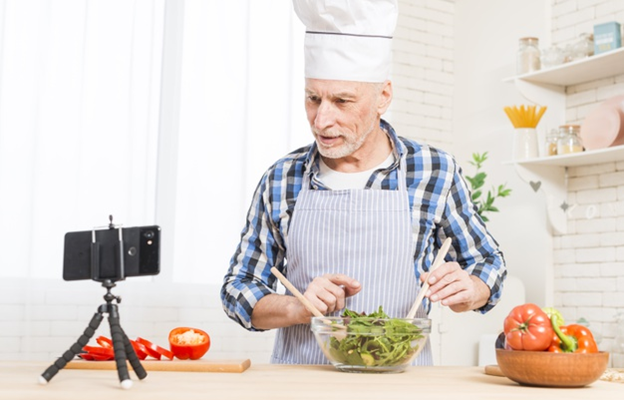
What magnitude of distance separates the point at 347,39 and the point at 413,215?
21.9 inches

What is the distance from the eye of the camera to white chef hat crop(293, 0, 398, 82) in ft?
8.01

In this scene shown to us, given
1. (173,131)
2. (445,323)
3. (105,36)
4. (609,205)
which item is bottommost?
(445,323)

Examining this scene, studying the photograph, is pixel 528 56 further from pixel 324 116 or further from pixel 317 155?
pixel 324 116

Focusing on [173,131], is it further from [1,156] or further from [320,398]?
[320,398]

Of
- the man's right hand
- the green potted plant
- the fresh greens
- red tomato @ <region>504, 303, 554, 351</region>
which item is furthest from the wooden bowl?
the green potted plant

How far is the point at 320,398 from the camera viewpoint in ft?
4.61

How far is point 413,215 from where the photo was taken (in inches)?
99.0

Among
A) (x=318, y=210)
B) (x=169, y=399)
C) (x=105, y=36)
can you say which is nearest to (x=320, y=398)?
(x=169, y=399)

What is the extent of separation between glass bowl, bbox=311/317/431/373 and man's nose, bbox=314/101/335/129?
2.38ft

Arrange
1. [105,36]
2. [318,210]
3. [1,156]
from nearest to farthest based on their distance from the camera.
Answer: [318,210] → [1,156] → [105,36]

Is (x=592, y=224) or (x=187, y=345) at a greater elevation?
(x=592, y=224)

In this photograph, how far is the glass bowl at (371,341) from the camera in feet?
5.84

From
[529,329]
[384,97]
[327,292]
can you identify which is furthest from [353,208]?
[529,329]

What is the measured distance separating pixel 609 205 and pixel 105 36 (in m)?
2.64
